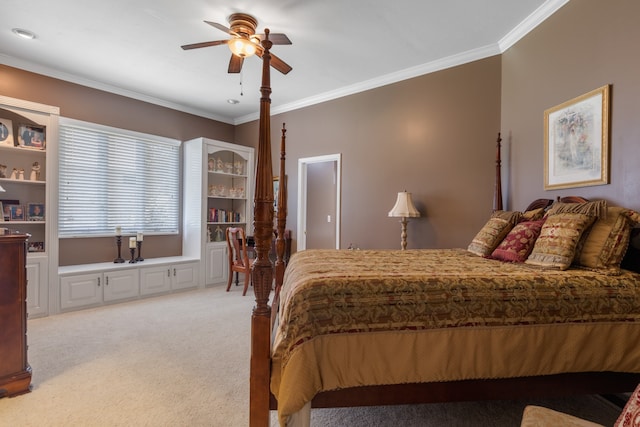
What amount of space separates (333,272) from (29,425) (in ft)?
6.21

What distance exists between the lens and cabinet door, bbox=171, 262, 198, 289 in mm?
4656

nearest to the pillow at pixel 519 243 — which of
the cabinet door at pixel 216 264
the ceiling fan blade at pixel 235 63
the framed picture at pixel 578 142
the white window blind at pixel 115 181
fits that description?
the framed picture at pixel 578 142

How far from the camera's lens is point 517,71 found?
313 centimetres

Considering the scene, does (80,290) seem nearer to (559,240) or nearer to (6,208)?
(6,208)

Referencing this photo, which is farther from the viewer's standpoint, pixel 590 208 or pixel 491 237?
pixel 491 237

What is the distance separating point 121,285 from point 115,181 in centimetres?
151

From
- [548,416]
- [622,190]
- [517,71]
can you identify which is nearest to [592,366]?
[548,416]

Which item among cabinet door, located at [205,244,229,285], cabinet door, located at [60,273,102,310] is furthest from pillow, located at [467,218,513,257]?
cabinet door, located at [60,273,102,310]

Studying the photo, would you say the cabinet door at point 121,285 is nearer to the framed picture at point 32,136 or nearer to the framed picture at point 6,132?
the framed picture at point 32,136

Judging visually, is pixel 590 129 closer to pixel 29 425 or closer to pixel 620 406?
pixel 620 406

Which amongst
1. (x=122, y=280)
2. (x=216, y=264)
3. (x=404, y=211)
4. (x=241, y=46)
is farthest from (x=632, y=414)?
(x=216, y=264)

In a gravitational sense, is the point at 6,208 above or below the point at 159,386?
above

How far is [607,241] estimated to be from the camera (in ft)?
6.20

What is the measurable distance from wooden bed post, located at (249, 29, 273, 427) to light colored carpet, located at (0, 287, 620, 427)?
0.54 m
